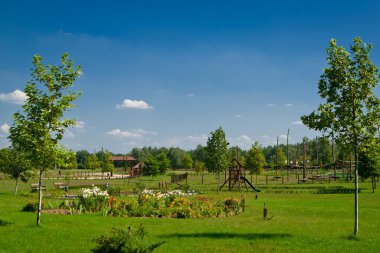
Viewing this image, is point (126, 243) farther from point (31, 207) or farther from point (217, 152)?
point (217, 152)

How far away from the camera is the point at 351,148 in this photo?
1864 centimetres

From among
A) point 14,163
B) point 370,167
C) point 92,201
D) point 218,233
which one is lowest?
point 218,233

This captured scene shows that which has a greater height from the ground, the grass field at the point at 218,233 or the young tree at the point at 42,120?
the young tree at the point at 42,120

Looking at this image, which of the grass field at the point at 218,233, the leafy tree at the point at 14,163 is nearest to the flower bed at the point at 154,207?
the grass field at the point at 218,233

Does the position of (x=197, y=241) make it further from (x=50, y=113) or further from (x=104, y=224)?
(x=50, y=113)

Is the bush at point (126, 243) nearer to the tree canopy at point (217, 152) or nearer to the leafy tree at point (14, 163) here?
the leafy tree at point (14, 163)

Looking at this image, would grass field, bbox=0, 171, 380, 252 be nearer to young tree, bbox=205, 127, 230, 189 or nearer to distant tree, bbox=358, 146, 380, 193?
distant tree, bbox=358, 146, 380, 193

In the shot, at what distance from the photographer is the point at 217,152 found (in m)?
56.2

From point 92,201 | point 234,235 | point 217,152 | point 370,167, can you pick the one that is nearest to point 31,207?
point 92,201

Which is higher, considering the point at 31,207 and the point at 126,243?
the point at 126,243

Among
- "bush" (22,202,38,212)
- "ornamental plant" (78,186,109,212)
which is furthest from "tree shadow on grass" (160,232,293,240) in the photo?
"bush" (22,202,38,212)

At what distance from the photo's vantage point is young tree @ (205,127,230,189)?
5588 centimetres

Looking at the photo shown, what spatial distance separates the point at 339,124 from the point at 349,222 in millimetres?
7993

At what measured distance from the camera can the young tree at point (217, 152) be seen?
183 feet
